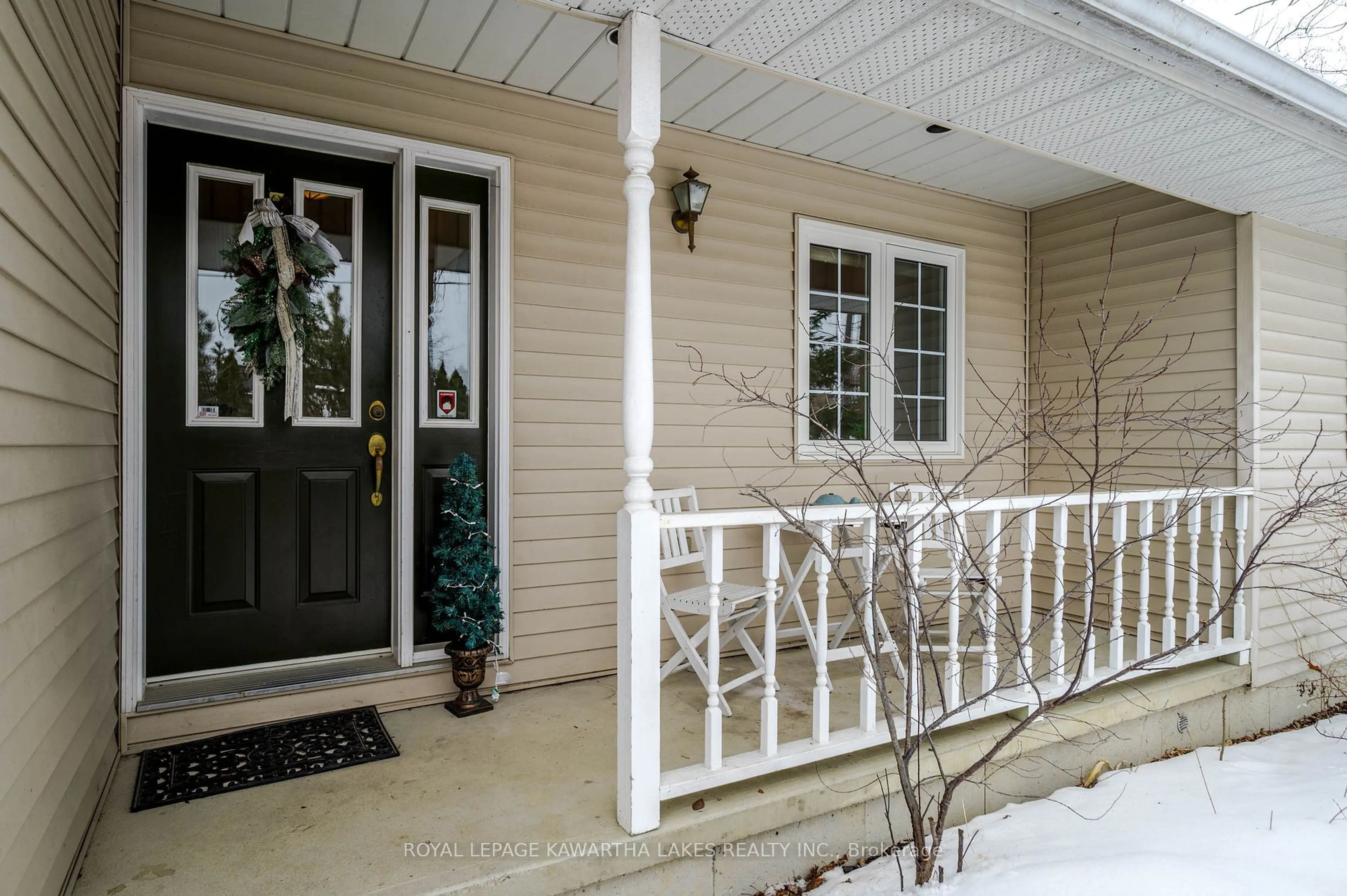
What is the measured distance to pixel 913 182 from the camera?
4.36m

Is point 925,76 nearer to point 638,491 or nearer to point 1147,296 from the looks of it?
point 638,491

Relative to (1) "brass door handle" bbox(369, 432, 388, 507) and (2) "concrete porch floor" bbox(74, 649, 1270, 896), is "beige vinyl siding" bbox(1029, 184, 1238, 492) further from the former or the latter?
(1) "brass door handle" bbox(369, 432, 388, 507)

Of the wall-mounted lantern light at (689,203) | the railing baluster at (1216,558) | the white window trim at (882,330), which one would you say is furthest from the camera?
the white window trim at (882,330)

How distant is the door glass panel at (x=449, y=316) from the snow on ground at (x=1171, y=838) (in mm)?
2274

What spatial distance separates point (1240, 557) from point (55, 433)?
15.4 feet

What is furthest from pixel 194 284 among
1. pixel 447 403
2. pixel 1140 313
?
pixel 1140 313

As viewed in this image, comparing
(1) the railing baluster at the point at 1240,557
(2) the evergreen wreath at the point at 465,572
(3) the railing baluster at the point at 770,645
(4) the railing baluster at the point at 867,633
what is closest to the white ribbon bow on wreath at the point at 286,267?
(2) the evergreen wreath at the point at 465,572

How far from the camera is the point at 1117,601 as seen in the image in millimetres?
3021

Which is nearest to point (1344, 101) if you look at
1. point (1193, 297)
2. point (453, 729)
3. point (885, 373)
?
point (1193, 297)

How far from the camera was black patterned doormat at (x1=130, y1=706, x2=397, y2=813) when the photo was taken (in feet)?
7.43

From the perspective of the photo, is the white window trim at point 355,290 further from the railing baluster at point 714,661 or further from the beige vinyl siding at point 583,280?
the railing baluster at point 714,661

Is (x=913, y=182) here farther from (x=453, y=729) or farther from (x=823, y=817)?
(x=453, y=729)

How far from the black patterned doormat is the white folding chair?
1.09 m

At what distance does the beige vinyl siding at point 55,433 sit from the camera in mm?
1400
